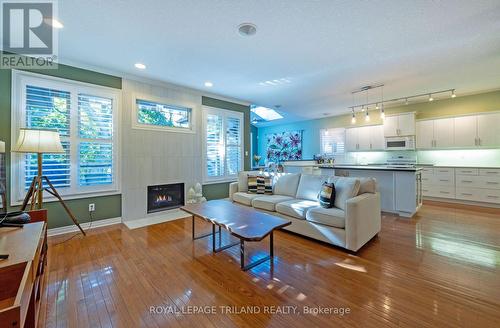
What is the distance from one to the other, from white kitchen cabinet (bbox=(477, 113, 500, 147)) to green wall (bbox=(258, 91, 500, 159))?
0.28 m

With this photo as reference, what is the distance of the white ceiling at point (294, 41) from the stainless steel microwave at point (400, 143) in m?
1.66

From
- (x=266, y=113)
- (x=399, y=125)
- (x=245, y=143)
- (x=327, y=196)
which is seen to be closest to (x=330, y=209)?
(x=327, y=196)

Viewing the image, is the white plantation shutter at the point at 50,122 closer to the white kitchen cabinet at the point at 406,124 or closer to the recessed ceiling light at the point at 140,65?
the recessed ceiling light at the point at 140,65

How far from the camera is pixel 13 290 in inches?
44.0

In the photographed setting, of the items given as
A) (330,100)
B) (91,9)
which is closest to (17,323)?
(91,9)

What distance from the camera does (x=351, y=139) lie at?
22.5ft

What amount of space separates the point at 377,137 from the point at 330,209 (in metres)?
4.64

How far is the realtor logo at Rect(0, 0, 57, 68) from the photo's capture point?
7.22 feet

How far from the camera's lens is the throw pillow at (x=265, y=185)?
13.2 ft

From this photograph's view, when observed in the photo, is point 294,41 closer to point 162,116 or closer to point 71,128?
point 162,116

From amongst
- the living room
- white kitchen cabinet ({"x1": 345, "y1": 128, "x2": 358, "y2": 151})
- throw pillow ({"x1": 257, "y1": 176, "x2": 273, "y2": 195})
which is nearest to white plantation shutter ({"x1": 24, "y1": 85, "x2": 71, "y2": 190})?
the living room

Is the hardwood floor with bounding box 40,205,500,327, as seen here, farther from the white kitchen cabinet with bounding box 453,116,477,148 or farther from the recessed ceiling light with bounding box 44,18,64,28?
the white kitchen cabinet with bounding box 453,116,477,148

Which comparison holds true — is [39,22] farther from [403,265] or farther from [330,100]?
[330,100]

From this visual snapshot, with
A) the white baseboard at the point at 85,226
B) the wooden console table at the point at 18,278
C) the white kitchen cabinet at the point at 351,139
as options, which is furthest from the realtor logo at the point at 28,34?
the white kitchen cabinet at the point at 351,139
